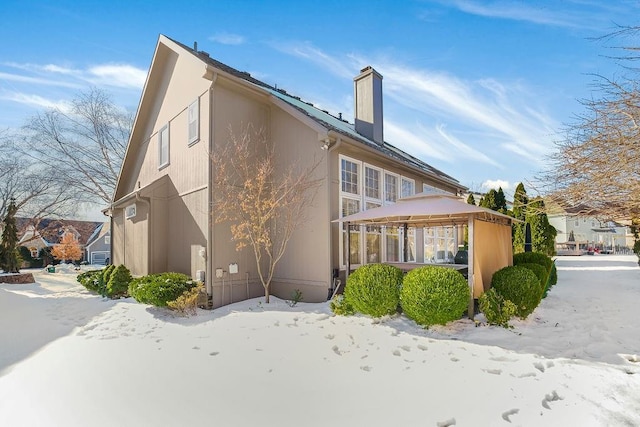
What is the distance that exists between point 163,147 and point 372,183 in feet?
22.7

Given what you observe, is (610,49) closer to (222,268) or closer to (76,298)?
(222,268)

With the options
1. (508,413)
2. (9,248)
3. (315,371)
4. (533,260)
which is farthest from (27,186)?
(508,413)

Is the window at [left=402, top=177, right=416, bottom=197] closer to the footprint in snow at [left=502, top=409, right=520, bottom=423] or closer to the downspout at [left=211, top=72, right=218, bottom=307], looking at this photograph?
the downspout at [left=211, top=72, right=218, bottom=307]

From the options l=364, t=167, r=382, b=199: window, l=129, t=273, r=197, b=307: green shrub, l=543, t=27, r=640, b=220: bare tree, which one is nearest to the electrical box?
l=129, t=273, r=197, b=307: green shrub

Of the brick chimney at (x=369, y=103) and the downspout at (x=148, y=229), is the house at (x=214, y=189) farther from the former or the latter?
the brick chimney at (x=369, y=103)

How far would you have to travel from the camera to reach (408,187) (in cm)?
1228

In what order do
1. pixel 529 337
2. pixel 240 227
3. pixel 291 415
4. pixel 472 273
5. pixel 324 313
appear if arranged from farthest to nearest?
pixel 240 227
pixel 324 313
pixel 472 273
pixel 529 337
pixel 291 415

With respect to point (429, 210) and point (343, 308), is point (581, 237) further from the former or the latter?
point (343, 308)

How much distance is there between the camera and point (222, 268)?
27.2 ft

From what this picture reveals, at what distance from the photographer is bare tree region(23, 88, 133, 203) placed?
20.8 m

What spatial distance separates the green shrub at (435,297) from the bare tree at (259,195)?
3404 mm

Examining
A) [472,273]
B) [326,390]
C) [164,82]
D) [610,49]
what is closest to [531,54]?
[610,49]

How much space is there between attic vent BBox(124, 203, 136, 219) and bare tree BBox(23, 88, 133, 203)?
12.4m

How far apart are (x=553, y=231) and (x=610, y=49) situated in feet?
43.4
